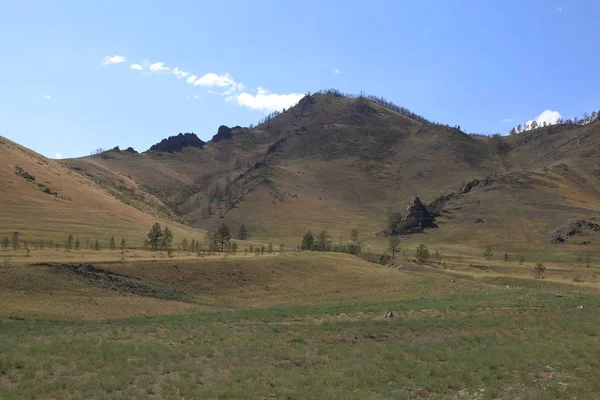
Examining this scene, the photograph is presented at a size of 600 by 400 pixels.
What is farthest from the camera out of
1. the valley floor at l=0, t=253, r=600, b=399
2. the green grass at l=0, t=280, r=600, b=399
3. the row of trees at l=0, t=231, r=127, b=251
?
the row of trees at l=0, t=231, r=127, b=251

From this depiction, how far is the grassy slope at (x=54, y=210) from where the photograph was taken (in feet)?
274

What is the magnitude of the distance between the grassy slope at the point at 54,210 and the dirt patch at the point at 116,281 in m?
40.4

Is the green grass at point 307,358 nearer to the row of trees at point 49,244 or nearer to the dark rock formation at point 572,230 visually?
the row of trees at point 49,244

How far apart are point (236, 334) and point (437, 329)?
11.1 m

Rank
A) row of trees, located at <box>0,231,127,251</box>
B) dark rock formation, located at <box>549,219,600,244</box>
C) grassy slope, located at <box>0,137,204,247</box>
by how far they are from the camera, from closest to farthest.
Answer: row of trees, located at <box>0,231,127,251</box>, grassy slope, located at <box>0,137,204,247</box>, dark rock formation, located at <box>549,219,600,244</box>

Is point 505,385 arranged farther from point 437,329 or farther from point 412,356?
point 437,329

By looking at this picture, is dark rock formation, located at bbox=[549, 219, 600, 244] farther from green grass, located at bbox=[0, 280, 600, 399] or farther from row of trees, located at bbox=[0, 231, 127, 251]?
green grass, located at bbox=[0, 280, 600, 399]

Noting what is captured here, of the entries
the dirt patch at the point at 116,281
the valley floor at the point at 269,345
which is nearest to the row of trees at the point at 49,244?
the dirt patch at the point at 116,281

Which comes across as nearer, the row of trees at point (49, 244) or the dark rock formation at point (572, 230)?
the row of trees at point (49, 244)

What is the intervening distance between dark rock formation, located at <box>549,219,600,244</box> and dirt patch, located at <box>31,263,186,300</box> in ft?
536

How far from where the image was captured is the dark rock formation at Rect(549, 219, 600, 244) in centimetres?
16500

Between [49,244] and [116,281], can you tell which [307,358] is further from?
[49,244]

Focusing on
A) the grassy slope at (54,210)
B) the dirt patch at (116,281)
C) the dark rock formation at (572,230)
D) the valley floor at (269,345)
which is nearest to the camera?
the valley floor at (269,345)

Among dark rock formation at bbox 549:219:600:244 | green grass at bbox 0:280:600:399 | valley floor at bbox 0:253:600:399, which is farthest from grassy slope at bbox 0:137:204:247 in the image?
dark rock formation at bbox 549:219:600:244
